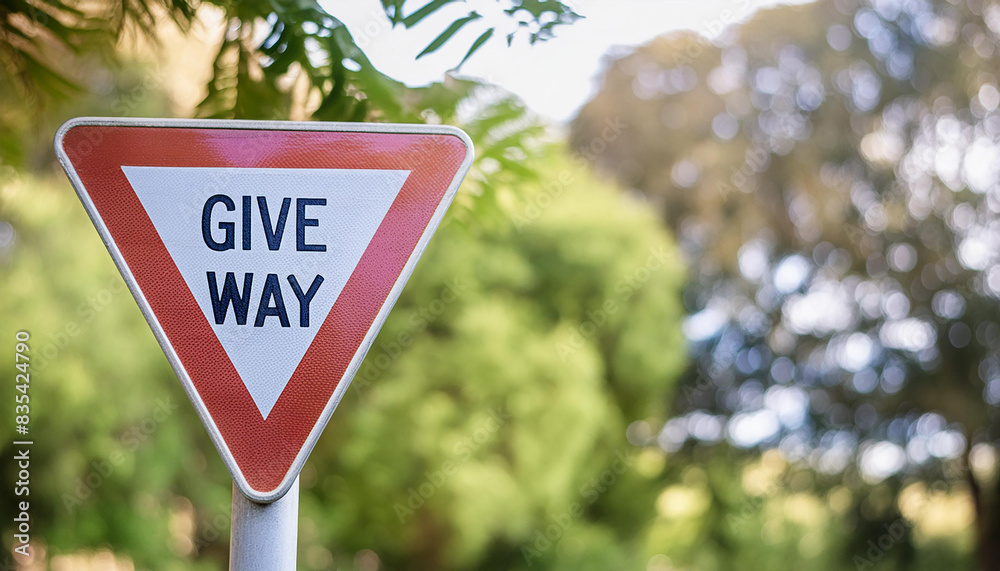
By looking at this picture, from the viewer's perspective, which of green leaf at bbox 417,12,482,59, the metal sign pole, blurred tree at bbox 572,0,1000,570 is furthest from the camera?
blurred tree at bbox 572,0,1000,570

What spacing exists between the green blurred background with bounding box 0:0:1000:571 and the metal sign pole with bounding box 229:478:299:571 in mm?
4478

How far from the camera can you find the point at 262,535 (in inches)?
28.7

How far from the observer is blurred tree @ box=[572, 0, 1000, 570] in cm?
773

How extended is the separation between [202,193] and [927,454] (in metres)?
8.70

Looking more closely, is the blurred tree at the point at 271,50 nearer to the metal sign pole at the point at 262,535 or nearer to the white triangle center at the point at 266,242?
the white triangle center at the point at 266,242

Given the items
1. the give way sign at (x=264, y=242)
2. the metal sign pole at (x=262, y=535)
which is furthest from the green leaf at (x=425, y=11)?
the metal sign pole at (x=262, y=535)

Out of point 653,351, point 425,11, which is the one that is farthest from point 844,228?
point 425,11

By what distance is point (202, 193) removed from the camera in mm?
779

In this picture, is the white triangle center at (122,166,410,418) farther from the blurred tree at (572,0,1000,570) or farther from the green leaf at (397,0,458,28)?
the blurred tree at (572,0,1000,570)

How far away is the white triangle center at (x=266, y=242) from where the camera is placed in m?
0.75

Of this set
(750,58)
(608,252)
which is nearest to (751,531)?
(608,252)

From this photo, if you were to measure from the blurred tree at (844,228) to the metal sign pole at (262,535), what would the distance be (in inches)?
310

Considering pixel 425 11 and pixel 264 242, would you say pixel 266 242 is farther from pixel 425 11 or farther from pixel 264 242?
pixel 425 11

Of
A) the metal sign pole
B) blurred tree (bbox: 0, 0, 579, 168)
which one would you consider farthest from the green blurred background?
the metal sign pole
